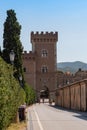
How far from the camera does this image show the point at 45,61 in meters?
121

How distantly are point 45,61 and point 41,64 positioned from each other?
4.36ft

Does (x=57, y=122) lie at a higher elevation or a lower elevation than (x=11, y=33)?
lower

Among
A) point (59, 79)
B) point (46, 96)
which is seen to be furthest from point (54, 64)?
point (59, 79)

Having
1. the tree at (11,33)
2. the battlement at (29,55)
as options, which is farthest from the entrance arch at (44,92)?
the tree at (11,33)

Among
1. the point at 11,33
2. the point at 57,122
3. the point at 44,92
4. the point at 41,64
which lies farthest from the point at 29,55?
the point at 57,122

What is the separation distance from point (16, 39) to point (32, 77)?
7212 centimetres

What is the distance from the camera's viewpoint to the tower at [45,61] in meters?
120

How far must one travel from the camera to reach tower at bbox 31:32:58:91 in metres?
120

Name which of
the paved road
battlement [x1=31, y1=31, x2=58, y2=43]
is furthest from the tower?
the paved road

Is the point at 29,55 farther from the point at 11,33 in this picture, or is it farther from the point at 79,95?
the point at 11,33

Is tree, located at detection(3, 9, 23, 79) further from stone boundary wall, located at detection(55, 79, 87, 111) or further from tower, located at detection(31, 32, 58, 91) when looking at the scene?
tower, located at detection(31, 32, 58, 91)

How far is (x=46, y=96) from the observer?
13125cm

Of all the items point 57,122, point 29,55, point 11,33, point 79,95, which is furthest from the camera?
point 29,55

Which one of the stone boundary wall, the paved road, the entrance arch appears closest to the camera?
the paved road
